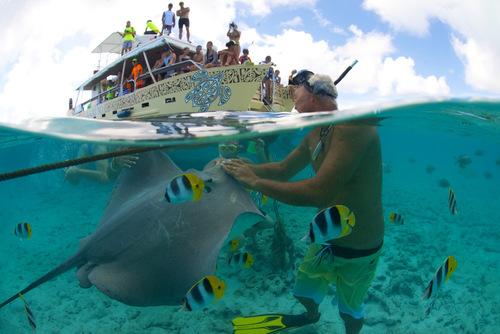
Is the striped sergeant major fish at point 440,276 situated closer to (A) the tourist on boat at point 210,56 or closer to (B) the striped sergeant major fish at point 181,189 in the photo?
(B) the striped sergeant major fish at point 181,189

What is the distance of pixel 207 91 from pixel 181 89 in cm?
128

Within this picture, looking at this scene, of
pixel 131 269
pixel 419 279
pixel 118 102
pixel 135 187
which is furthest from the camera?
pixel 118 102

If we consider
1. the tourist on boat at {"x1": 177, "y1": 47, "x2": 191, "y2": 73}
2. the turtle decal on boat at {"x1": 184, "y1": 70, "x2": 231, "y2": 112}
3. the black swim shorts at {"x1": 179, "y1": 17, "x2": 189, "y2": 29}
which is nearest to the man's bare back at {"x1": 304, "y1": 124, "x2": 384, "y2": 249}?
the turtle decal on boat at {"x1": 184, "y1": 70, "x2": 231, "y2": 112}

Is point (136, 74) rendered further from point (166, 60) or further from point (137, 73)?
point (166, 60)

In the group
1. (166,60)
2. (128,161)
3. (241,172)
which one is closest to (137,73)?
(166,60)

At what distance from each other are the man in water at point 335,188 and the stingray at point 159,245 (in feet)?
0.96

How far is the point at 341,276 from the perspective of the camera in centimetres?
357

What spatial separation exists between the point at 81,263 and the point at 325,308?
3.18 metres

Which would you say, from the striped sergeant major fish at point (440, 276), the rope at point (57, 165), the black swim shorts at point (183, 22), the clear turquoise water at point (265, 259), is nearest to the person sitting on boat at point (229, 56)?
the black swim shorts at point (183, 22)

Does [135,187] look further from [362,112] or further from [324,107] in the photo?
[362,112]

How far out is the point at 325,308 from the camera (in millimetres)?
4633

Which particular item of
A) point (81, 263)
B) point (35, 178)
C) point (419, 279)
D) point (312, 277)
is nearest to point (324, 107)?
point (312, 277)

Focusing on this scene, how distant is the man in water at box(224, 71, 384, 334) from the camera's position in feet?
10.7

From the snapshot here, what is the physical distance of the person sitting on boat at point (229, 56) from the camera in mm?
14844
